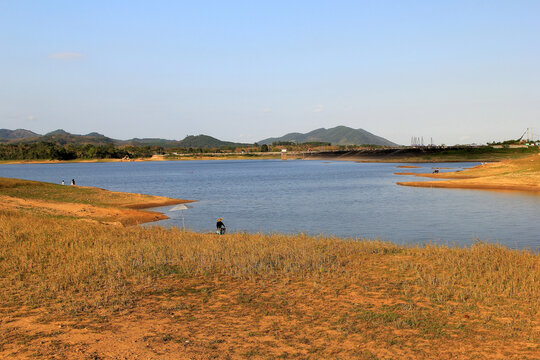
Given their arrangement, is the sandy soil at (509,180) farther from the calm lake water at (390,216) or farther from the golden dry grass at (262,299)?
the golden dry grass at (262,299)

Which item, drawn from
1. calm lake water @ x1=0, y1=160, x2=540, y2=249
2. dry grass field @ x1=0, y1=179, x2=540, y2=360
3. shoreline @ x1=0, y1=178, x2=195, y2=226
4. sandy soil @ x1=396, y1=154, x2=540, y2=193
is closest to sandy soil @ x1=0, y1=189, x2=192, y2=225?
shoreline @ x1=0, y1=178, x2=195, y2=226

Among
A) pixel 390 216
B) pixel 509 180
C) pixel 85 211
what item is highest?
pixel 509 180

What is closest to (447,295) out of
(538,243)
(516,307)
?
(516,307)

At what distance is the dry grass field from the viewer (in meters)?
9.73

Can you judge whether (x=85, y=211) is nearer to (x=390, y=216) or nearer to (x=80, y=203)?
(x=80, y=203)

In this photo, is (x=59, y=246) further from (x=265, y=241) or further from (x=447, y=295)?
(x=447, y=295)

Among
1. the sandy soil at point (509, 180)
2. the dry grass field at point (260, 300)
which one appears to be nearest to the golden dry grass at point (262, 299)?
the dry grass field at point (260, 300)

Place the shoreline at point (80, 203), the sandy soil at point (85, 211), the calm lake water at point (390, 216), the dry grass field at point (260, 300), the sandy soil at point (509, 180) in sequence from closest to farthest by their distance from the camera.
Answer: the dry grass field at point (260, 300) < the calm lake water at point (390, 216) < the sandy soil at point (85, 211) < the shoreline at point (80, 203) < the sandy soil at point (509, 180)

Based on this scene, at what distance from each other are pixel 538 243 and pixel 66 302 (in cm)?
2623

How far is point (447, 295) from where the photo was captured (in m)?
13.1

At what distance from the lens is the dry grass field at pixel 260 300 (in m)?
9.73

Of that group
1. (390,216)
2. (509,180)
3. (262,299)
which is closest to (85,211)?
(390,216)

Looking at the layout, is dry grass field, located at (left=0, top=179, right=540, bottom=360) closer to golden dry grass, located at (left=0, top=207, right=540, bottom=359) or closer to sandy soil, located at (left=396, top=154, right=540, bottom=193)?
golden dry grass, located at (left=0, top=207, right=540, bottom=359)

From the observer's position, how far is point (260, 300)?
12.9m
